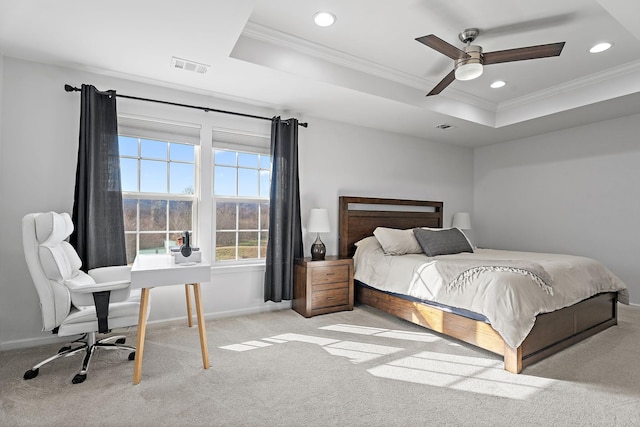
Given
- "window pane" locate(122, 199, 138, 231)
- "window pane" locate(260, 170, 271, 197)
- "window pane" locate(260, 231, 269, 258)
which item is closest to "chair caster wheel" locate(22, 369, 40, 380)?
"window pane" locate(122, 199, 138, 231)

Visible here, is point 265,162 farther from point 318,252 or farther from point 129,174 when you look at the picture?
point 129,174

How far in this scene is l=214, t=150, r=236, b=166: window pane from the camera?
3.65 m

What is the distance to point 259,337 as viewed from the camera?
2975 mm

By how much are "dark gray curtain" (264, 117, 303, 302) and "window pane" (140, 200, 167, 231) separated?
1134 millimetres

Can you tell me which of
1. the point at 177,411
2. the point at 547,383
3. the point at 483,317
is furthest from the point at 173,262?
the point at 547,383

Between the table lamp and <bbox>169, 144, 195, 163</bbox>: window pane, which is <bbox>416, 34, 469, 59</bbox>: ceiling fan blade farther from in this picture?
<bbox>169, 144, 195, 163</bbox>: window pane

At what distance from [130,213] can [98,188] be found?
17.3 inches

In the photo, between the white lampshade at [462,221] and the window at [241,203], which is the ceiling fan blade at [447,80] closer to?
the window at [241,203]

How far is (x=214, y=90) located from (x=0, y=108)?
1.75 m

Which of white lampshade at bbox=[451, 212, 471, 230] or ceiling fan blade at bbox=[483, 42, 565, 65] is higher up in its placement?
ceiling fan blade at bbox=[483, 42, 565, 65]

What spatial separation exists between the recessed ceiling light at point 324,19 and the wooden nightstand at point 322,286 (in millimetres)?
2332

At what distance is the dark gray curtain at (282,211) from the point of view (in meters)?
3.71

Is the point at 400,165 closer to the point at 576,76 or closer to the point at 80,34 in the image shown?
the point at 576,76

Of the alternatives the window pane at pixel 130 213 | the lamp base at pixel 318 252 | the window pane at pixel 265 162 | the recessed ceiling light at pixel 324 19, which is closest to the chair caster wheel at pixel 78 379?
the window pane at pixel 130 213
